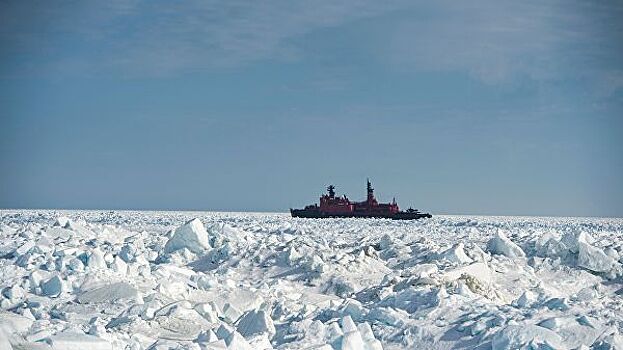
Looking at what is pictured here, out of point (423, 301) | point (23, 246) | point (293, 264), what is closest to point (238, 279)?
point (293, 264)

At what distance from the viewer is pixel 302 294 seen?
10.9 metres

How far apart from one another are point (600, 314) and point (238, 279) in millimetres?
6861

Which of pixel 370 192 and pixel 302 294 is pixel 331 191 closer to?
pixel 370 192

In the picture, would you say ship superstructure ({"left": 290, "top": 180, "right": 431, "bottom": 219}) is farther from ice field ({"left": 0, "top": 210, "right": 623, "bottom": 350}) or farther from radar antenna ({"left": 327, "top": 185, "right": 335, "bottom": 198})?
ice field ({"left": 0, "top": 210, "right": 623, "bottom": 350})

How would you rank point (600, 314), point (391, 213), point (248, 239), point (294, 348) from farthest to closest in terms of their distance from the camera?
point (391, 213)
point (248, 239)
point (600, 314)
point (294, 348)

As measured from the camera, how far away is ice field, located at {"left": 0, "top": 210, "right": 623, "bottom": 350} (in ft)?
21.8

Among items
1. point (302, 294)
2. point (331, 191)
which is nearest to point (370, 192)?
point (331, 191)

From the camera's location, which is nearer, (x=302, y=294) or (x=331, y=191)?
(x=302, y=294)

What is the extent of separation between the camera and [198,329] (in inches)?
294

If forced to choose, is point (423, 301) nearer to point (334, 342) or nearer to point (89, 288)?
point (334, 342)

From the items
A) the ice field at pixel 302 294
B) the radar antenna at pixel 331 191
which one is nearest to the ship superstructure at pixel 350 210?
the radar antenna at pixel 331 191

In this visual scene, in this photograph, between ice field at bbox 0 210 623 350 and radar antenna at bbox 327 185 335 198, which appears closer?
ice field at bbox 0 210 623 350

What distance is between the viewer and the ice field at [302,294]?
6.63m

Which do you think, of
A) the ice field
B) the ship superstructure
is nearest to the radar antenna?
the ship superstructure
